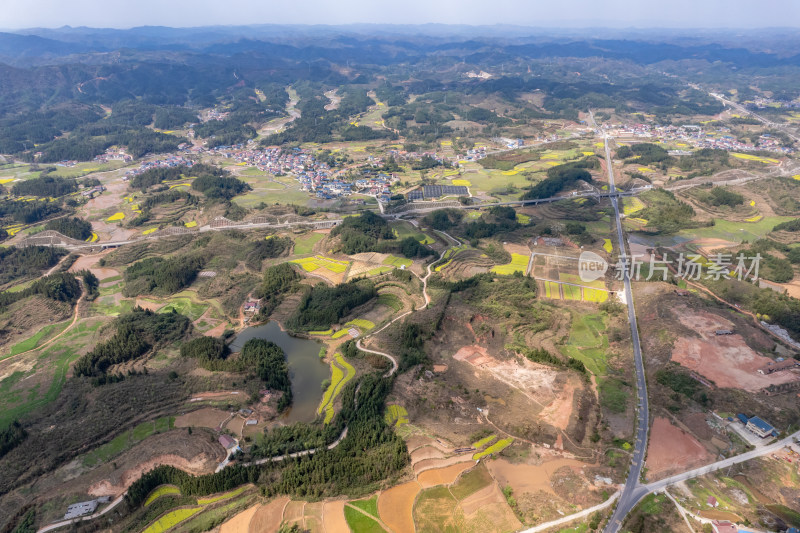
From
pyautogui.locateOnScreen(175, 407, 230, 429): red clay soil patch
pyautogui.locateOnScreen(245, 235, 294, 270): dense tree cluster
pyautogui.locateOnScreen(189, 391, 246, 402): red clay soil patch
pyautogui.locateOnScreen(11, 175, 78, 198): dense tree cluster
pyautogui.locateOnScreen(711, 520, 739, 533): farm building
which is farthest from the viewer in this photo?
pyautogui.locateOnScreen(11, 175, 78, 198): dense tree cluster

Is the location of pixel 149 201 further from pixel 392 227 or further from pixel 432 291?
pixel 432 291

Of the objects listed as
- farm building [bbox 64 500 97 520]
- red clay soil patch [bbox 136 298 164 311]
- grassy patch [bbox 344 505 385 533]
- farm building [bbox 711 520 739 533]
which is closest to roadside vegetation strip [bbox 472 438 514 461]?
grassy patch [bbox 344 505 385 533]

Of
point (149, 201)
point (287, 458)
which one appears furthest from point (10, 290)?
point (287, 458)

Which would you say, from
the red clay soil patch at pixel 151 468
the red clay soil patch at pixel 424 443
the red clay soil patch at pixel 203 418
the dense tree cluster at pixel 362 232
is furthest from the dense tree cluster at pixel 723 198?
the red clay soil patch at pixel 151 468

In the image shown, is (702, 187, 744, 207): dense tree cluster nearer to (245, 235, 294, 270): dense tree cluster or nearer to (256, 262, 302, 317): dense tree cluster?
(256, 262, 302, 317): dense tree cluster

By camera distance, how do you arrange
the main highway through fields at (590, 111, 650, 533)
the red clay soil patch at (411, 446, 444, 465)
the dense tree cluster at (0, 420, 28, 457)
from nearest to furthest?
1. the main highway through fields at (590, 111, 650, 533)
2. the red clay soil patch at (411, 446, 444, 465)
3. the dense tree cluster at (0, 420, 28, 457)

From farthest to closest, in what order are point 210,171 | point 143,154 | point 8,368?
point 143,154 → point 210,171 → point 8,368

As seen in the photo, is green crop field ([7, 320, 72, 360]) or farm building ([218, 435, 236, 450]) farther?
green crop field ([7, 320, 72, 360])
